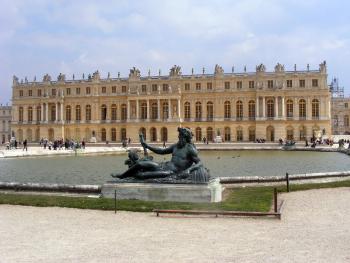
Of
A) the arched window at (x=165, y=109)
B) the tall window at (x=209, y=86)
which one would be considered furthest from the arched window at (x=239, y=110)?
the arched window at (x=165, y=109)

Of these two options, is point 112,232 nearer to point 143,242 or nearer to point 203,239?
point 143,242

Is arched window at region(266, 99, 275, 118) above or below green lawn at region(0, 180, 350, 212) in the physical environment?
above

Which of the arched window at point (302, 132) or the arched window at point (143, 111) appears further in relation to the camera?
the arched window at point (143, 111)

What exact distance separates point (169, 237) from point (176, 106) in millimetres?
70581

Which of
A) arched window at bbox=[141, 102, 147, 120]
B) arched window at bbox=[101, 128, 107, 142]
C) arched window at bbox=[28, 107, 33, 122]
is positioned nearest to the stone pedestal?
arched window at bbox=[141, 102, 147, 120]

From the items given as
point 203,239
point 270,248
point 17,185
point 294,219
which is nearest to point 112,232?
point 203,239

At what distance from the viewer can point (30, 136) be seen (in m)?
87.9

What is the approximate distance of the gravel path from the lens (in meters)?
8.28

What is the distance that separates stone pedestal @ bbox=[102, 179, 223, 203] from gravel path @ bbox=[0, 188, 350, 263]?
2004 millimetres

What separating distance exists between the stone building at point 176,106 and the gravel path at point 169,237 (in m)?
63.8

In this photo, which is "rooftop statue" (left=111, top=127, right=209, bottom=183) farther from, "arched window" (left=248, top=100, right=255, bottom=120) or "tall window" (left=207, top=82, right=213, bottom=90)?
"tall window" (left=207, top=82, right=213, bottom=90)

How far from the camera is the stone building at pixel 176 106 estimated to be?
75.2 meters

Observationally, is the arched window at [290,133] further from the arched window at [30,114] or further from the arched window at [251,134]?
the arched window at [30,114]

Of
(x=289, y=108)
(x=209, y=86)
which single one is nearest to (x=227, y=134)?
(x=209, y=86)
